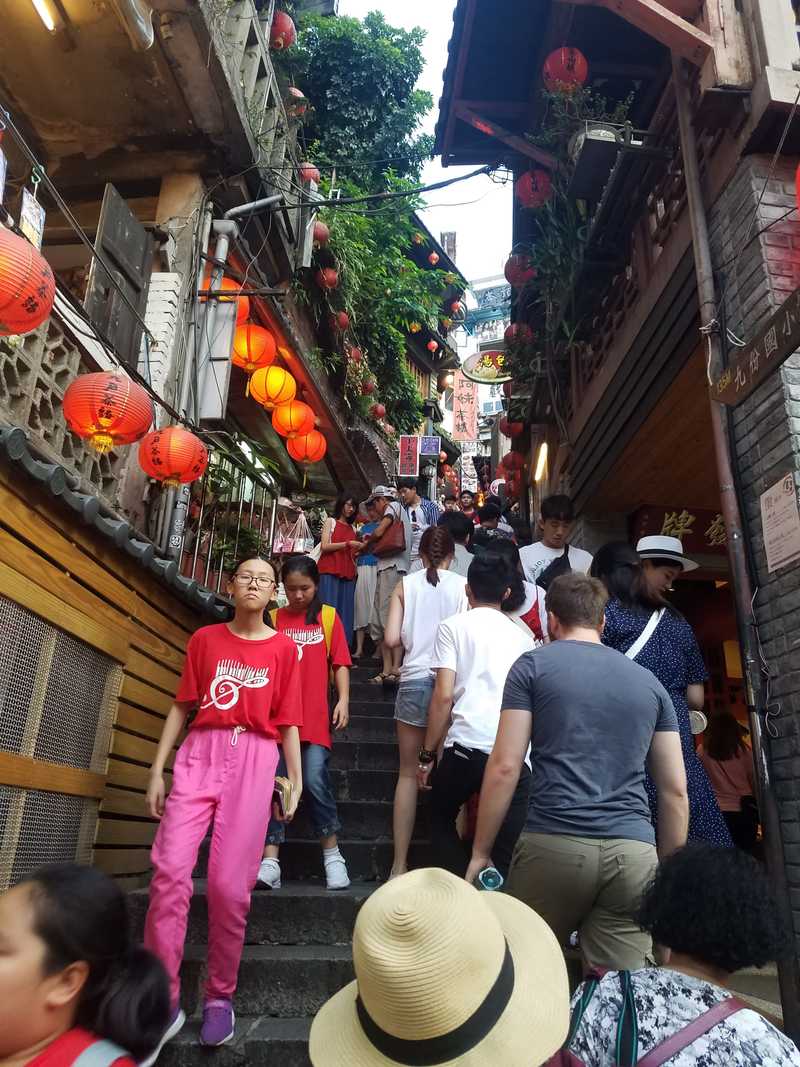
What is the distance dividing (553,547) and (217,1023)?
4266mm

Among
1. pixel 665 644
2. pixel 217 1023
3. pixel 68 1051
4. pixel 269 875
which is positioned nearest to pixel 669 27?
pixel 665 644

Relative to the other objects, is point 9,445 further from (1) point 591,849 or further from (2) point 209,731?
(1) point 591,849

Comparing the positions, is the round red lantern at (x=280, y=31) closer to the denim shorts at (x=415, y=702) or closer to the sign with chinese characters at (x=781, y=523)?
the sign with chinese characters at (x=781, y=523)

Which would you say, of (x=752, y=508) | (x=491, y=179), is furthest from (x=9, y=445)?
(x=491, y=179)

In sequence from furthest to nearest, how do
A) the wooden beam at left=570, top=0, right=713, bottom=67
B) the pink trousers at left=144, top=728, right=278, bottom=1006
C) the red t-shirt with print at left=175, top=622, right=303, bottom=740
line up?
the wooden beam at left=570, top=0, right=713, bottom=67, the red t-shirt with print at left=175, top=622, right=303, bottom=740, the pink trousers at left=144, top=728, right=278, bottom=1006

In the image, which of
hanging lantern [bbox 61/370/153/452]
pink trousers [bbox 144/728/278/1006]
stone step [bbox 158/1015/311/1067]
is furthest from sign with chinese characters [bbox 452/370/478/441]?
stone step [bbox 158/1015/311/1067]

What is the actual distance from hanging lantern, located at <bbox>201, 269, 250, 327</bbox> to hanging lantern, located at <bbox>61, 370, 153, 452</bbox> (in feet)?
11.6

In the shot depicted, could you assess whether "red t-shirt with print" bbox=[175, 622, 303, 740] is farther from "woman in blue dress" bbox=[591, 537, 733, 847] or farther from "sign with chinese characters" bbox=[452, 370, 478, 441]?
"sign with chinese characters" bbox=[452, 370, 478, 441]

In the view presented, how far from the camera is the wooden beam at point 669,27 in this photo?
5.18m

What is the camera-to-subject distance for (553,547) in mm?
6348

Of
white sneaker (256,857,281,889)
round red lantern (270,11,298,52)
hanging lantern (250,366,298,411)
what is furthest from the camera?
round red lantern (270,11,298,52)

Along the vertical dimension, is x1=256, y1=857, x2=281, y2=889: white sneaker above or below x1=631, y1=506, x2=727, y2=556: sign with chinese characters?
below

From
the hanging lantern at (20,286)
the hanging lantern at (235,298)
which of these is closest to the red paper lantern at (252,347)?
the hanging lantern at (235,298)

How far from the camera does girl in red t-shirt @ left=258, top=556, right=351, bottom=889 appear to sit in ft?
15.1
